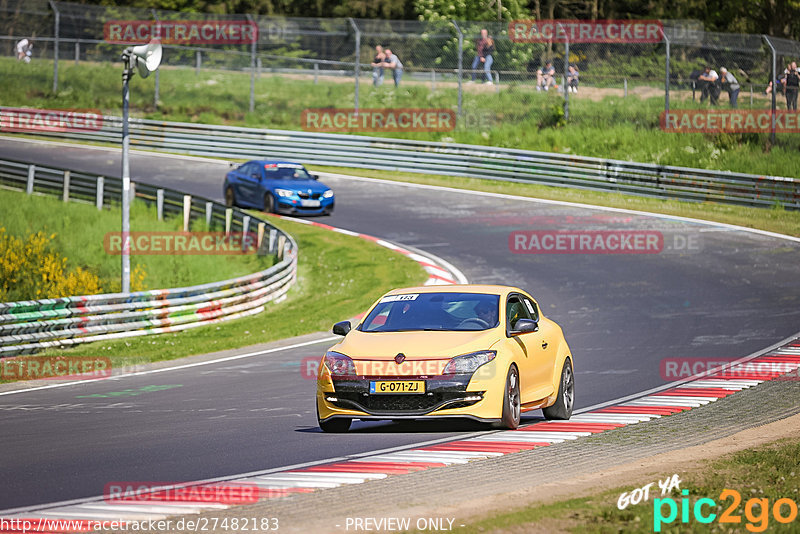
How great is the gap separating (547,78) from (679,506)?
33056mm

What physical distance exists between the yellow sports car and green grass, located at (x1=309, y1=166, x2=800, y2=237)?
19427 millimetres

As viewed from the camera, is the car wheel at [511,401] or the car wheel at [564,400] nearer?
the car wheel at [511,401]

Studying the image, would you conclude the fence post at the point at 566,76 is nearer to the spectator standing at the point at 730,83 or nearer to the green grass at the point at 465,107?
the green grass at the point at 465,107

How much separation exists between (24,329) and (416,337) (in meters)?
9.76

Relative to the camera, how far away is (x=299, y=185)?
107 feet

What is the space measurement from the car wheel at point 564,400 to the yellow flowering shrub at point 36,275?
13.5 meters

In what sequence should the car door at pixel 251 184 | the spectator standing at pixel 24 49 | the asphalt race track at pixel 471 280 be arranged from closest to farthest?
the asphalt race track at pixel 471 280 < the car door at pixel 251 184 < the spectator standing at pixel 24 49

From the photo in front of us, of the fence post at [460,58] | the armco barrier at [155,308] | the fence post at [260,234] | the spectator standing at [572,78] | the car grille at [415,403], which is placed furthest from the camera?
the spectator standing at [572,78]

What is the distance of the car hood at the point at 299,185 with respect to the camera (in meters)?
32.5

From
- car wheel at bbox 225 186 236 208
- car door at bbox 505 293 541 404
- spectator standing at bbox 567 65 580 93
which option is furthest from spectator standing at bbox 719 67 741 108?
car door at bbox 505 293 541 404
